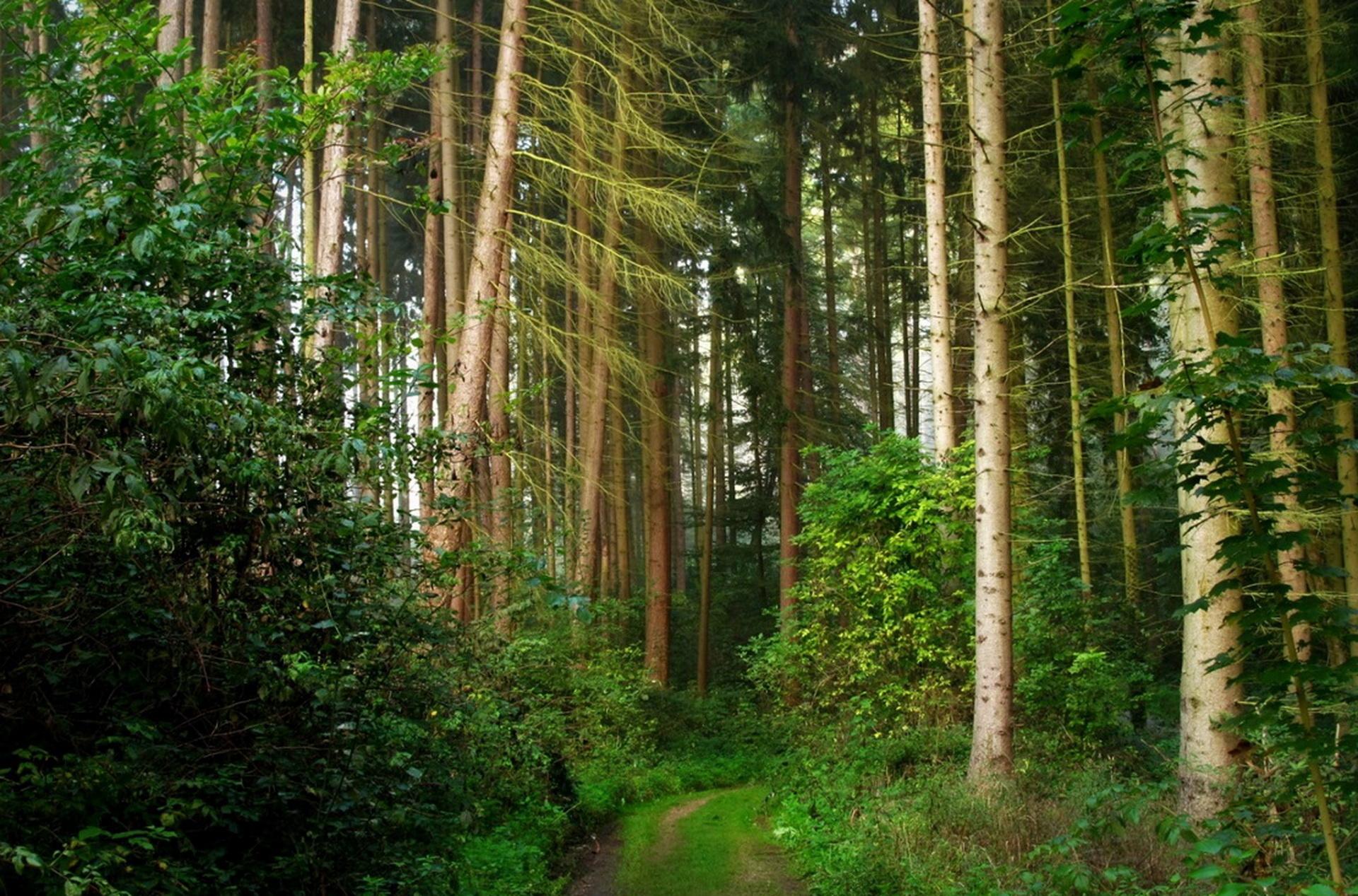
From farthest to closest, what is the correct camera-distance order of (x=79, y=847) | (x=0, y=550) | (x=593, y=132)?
(x=593, y=132) < (x=0, y=550) < (x=79, y=847)

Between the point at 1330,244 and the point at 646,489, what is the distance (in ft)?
41.7

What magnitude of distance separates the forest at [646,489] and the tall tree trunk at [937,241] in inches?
3.1

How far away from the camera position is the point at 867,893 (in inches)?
294

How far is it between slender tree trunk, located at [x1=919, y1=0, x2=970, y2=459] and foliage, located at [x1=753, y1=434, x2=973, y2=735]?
128 cm

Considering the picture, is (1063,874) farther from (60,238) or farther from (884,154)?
(884,154)

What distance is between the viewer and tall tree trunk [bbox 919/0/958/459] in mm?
13047

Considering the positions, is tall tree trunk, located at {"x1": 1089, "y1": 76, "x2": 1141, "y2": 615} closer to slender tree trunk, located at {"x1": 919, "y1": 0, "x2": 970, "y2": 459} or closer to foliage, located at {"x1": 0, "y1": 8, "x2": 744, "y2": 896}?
slender tree trunk, located at {"x1": 919, "y1": 0, "x2": 970, "y2": 459}

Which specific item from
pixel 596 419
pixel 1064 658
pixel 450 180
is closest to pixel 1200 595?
pixel 1064 658

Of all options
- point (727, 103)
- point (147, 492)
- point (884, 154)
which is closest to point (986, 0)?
point (147, 492)

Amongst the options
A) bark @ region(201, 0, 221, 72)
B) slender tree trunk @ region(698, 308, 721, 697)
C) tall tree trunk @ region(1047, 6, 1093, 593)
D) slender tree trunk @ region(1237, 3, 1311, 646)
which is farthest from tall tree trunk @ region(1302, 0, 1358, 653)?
bark @ region(201, 0, 221, 72)

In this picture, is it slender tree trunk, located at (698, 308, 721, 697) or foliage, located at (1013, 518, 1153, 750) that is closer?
foliage, located at (1013, 518, 1153, 750)

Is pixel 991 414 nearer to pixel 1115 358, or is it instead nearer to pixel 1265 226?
pixel 1265 226

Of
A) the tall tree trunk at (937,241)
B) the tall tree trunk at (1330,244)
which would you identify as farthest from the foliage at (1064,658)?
the tall tree trunk at (1330,244)

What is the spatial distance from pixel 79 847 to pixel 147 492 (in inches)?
53.5
